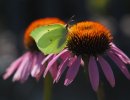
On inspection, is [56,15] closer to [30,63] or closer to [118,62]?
[30,63]

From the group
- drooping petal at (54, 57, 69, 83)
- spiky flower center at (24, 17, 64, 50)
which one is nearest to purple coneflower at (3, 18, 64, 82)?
spiky flower center at (24, 17, 64, 50)

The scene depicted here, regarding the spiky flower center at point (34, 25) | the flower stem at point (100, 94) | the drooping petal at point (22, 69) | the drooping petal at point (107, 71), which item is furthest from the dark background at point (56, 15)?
the flower stem at point (100, 94)

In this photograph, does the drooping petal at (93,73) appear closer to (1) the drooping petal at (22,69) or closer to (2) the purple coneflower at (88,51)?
(2) the purple coneflower at (88,51)

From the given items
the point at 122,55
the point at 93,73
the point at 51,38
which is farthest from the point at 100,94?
the point at 51,38

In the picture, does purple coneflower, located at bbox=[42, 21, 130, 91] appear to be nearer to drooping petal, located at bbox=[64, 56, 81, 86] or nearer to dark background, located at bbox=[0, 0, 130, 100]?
drooping petal, located at bbox=[64, 56, 81, 86]

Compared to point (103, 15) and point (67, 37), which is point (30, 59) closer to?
point (67, 37)

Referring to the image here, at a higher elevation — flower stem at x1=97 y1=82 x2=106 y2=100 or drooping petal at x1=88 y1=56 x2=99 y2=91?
drooping petal at x1=88 y1=56 x2=99 y2=91

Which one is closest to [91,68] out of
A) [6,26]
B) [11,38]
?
[11,38]
